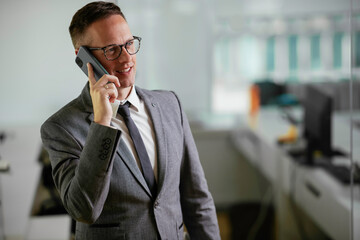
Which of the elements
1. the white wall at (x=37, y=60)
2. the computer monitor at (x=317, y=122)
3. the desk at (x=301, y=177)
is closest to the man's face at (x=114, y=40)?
the white wall at (x=37, y=60)

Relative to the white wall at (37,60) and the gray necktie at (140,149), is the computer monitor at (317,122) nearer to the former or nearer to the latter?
the white wall at (37,60)

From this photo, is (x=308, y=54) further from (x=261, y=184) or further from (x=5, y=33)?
Answer: (x=5, y=33)

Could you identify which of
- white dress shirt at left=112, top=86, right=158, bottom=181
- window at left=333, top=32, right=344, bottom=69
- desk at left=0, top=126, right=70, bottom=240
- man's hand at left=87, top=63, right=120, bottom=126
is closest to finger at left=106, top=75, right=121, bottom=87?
man's hand at left=87, top=63, right=120, bottom=126

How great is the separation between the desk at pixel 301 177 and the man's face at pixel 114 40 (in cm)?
120

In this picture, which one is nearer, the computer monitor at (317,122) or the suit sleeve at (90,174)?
the suit sleeve at (90,174)

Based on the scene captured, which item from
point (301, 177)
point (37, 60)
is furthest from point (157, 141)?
point (301, 177)

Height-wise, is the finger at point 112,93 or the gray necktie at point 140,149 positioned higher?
the finger at point 112,93

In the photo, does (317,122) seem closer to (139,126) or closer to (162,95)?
(162,95)

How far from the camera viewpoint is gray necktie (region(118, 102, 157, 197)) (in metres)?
1.15

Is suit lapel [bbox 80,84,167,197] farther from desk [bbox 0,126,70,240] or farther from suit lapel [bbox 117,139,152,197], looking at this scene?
desk [bbox 0,126,70,240]

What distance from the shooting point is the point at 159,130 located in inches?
47.1

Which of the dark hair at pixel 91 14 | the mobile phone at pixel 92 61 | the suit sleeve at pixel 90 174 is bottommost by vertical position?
the suit sleeve at pixel 90 174

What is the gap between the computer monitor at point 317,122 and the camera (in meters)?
2.45

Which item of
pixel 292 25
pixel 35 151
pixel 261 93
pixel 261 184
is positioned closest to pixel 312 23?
pixel 292 25
